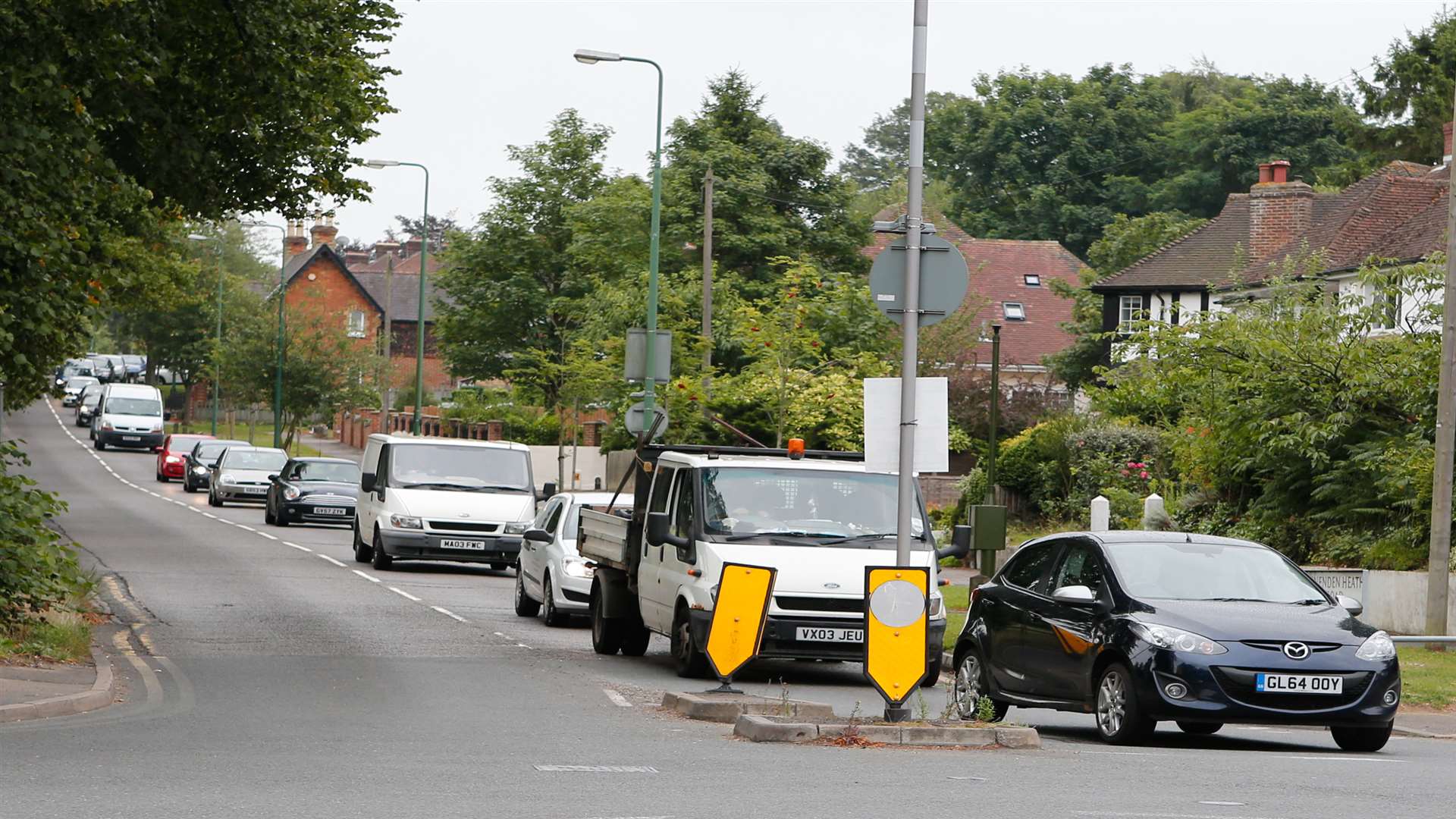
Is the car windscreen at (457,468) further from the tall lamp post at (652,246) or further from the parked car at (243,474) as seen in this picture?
the parked car at (243,474)

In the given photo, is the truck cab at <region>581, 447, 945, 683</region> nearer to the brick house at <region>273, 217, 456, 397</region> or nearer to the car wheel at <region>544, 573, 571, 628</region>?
the car wheel at <region>544, 573, 571, 628</region>

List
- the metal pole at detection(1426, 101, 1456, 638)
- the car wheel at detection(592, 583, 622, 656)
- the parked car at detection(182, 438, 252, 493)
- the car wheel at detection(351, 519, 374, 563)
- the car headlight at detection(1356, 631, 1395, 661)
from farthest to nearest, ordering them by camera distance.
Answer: the parked car at detection(182, 438, 252, 493)
the car wheel at detection(351, 519, 374, 563)
the metal pole at detection(1426, 101, 1456, 638)
the car wheel at detection(592, 583, 622, 656)
the car headlight at detection(1356, 631, 1395, 661)

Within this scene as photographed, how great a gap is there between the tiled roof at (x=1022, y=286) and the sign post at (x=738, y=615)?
54637mm

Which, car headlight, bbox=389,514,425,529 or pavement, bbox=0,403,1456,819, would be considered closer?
pavement, bbox=0,403,1456,819

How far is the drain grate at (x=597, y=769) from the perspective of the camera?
10102mm

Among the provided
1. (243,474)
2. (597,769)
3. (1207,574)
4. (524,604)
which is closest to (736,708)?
(597,769)

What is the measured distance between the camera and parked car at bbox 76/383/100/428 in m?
92.6

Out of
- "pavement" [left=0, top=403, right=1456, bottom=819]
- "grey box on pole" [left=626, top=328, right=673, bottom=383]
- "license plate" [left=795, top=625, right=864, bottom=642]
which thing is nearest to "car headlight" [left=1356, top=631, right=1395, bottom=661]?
"pavement" [left=0, top=403, right=1456, bottom=819]

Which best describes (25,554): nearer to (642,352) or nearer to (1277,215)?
(642,352)

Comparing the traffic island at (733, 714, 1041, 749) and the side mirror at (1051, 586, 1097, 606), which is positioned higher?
the side mirror at (1051, 586, 1097, 606)

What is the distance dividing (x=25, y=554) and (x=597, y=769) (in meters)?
7.53

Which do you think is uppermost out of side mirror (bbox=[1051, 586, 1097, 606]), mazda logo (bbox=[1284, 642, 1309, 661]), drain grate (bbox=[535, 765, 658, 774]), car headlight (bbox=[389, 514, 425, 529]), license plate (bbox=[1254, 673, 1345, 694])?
side mirror (bbox=[1051, 586, 1097, 606])

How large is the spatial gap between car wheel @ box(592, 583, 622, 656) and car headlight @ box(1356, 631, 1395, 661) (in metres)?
7.51

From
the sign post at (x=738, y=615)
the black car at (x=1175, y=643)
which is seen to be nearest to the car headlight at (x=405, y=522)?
the sign post at (x=738, y=615)
